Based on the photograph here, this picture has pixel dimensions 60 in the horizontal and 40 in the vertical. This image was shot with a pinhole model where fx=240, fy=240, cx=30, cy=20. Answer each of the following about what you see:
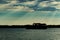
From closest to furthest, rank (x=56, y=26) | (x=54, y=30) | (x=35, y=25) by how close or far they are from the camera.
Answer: (x=35, y=25) → (x=56, y=26) → (x=54, y=30)

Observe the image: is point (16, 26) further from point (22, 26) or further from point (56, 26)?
point (56, 26)

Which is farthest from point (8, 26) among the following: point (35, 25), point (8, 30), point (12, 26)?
point (35, 25)

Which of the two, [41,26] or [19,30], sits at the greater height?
[41,26]

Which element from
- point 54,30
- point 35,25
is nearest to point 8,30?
point 54,30

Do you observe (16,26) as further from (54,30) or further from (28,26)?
(54,30)

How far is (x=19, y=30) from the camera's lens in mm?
Answer: 95750

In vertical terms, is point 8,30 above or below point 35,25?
below

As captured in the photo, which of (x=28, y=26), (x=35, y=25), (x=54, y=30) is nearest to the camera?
(x=35, y=25)

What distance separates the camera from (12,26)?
280ft

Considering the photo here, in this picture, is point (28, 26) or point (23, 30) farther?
point (23, 30)

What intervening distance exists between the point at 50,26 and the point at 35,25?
13.4 m

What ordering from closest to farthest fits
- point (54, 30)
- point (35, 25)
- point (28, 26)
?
point (35, 25)
point (28, 26)
point (54, 30)

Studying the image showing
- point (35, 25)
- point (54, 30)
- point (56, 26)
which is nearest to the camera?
point (35, 25)

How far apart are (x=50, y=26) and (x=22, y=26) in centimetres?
987
